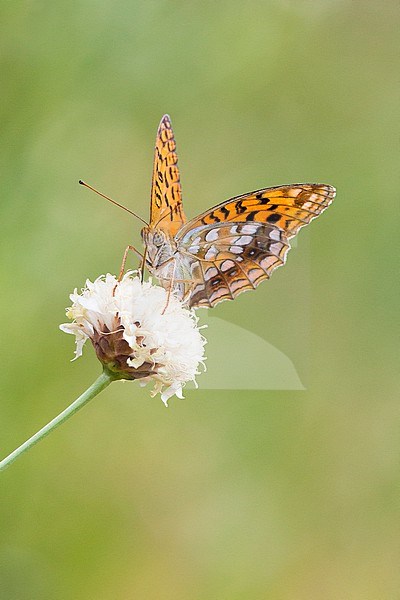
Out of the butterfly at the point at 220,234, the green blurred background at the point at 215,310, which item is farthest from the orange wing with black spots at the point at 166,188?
the green blurred background at the point at 215,310

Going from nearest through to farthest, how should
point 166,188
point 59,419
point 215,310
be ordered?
point 59,419 < point 166,188 < point 215,310

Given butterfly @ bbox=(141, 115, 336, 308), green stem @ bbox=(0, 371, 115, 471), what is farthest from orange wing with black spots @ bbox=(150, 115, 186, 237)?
green stem @ bbox=(0, 371, 115, 471)

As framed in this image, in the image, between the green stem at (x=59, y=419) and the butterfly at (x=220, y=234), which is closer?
the green stem at (x=59, y=419)

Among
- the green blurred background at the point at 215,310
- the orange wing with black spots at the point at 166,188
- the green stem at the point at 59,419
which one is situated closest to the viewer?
the green stem at the point at 59,419

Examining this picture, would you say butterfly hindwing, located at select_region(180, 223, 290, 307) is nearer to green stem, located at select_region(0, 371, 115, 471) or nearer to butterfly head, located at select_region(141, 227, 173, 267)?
butterfly head, located at select_region(141, 227, 173, 267)

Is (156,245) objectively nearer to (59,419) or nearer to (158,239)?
(158,239)

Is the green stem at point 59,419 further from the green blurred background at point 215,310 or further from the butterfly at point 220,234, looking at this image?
the green blurred background at point 215,310

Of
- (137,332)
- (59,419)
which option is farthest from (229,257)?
(59,419)

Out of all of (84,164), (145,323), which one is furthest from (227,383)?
(145,323)
